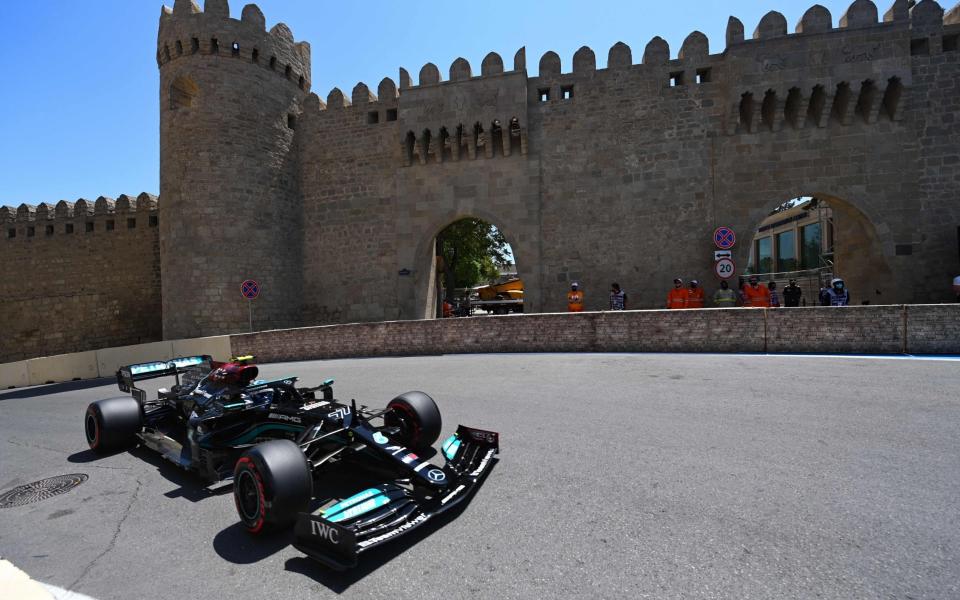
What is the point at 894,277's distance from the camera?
14227 mm

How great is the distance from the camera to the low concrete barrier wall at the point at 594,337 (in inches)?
354

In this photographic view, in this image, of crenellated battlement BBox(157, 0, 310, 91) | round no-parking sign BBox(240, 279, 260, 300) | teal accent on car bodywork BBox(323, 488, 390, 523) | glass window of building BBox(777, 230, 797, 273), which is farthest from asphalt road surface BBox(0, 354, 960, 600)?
glass window of building BBox(777, 230, 797, 273)

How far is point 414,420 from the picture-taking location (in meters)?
4.24

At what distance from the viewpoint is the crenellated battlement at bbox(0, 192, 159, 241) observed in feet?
68.1

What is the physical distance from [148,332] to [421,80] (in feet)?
52.0

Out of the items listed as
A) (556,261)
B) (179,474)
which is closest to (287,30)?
(556,261)

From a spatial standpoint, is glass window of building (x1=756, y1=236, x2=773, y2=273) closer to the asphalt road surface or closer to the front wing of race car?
the asphalt road surface

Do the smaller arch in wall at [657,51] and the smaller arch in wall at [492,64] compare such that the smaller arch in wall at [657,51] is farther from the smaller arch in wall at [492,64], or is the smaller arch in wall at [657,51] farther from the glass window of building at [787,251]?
the glass window of building at [787,251]

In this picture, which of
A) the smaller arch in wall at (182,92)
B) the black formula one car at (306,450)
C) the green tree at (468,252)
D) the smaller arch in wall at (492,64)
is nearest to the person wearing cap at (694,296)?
the smaller arch in wall at (492,64)

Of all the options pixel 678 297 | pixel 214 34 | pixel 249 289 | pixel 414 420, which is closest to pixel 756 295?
pixel 678 297

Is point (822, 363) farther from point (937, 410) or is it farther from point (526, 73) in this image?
point (526, 73)

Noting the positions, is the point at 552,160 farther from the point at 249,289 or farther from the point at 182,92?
the point at 182,92

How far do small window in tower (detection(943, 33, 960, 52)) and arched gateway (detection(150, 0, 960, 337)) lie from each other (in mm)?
73

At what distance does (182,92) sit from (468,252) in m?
20.1
